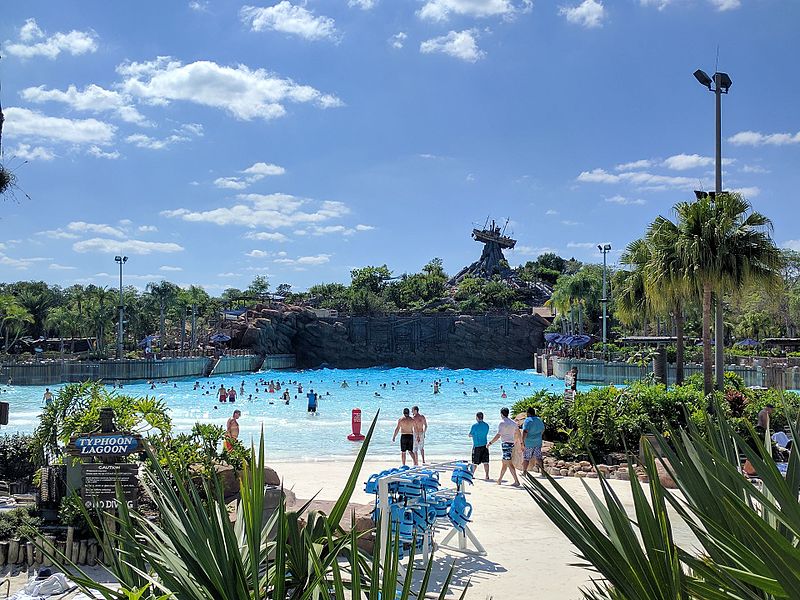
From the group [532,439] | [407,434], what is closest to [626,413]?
[532,439]

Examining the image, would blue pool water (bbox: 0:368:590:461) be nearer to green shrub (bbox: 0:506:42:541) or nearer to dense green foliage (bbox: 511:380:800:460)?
dense green foliage (bbox: 511:380:800:460)

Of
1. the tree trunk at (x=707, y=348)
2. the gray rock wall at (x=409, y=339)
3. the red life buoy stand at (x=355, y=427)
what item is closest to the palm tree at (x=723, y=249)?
the tree trunk at (x=707, y=348)

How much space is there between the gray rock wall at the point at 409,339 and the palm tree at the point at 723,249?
201ft

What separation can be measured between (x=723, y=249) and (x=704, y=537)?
14.7m

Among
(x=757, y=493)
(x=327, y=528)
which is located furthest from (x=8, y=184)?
(x=757, y=493)

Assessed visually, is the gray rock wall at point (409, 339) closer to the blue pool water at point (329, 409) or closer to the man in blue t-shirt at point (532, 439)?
the blue pool water at point (329, 409)

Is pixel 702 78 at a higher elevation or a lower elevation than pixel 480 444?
higher

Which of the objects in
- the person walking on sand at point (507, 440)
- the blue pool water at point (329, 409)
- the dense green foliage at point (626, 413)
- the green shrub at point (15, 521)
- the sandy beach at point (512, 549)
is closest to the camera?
the sandy beach at point (512, 549)

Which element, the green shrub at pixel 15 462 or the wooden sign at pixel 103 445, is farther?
the green shrub at pixel 15 462

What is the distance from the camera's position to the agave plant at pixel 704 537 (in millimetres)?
1646

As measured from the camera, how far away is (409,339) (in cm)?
8019

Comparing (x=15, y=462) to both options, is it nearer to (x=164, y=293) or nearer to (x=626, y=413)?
(x=626, y=413)

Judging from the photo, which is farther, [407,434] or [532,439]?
[407,434]

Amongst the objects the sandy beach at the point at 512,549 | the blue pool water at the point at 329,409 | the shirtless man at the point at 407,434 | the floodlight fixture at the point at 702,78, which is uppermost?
the floodlight fixture at the point at 702,78
